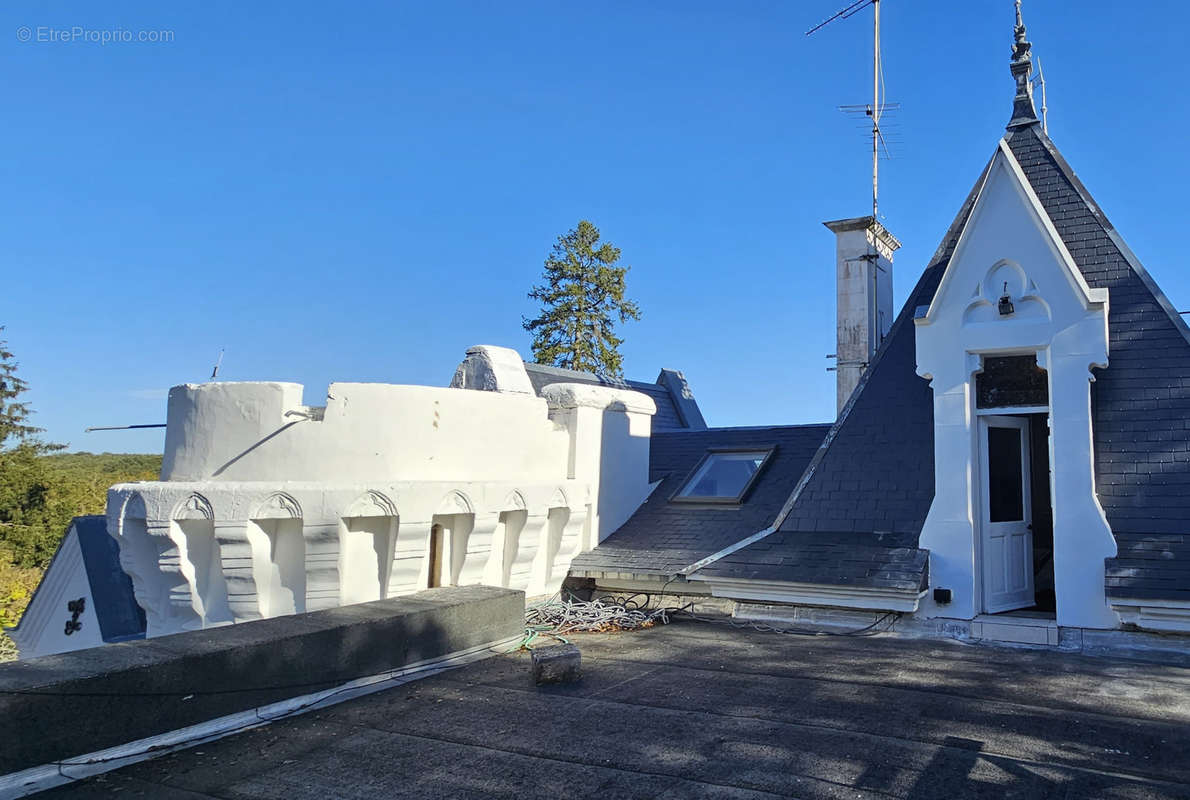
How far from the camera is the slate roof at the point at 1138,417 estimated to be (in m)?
8.54

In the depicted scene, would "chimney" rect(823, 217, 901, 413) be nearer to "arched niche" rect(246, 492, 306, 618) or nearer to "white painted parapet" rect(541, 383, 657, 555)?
"white painted parapet" rect(541, 383, 657, 555)

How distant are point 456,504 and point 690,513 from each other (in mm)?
4249

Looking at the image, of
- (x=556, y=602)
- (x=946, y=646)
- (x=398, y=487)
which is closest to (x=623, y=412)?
(x=556, y=602)

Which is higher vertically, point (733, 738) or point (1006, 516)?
point (1006, 516)

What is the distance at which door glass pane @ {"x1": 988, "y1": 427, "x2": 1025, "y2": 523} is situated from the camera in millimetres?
10305

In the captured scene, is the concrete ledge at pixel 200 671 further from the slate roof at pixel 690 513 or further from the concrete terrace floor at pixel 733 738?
the slate roof at pixel 690 513

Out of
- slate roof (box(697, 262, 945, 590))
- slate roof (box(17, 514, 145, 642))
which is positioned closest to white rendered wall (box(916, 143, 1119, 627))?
slate roof (box(697, 262, 945, 590))

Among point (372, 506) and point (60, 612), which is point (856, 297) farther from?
point (60, 612)

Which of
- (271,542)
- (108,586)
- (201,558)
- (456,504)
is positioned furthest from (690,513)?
(108,586)

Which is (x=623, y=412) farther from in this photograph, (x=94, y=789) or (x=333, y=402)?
(x=94, y=789)

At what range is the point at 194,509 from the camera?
376 inches

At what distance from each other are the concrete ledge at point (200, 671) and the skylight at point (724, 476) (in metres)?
5.82

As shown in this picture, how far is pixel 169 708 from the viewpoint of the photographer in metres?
5.48

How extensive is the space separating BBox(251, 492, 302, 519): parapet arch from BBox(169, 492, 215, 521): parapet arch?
1.78 feet
